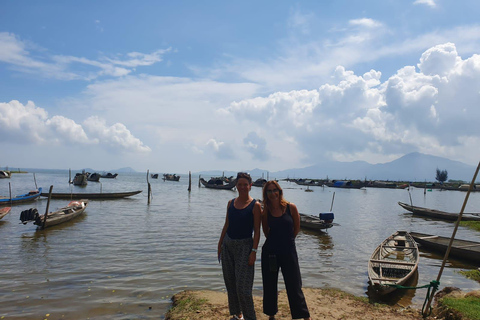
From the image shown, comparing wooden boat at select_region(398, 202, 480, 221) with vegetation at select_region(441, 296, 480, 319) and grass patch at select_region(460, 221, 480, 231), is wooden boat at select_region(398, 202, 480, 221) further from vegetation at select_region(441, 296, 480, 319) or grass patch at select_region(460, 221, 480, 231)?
vegetation at select_region(441, 296, 480, 319)

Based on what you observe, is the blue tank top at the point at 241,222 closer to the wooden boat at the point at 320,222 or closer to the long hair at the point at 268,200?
the long hair at the point at 268,200

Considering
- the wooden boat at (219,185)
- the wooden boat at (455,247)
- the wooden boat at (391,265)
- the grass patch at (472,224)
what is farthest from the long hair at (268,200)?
the wooden boat at (219,185)

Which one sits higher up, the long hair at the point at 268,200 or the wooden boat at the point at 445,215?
the long hair at the point at 268,200

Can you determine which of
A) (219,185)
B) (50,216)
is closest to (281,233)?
(50,216)

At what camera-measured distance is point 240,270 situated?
470 centimetres

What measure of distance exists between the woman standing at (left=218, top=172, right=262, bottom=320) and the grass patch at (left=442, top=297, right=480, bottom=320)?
168 inches

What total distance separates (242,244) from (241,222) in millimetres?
326

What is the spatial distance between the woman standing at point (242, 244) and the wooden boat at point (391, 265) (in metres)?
4.62

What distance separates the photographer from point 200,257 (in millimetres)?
11836

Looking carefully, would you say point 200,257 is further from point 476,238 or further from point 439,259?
point 476,238

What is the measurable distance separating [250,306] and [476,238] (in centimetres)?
1939

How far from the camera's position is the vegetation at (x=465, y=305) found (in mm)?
5938

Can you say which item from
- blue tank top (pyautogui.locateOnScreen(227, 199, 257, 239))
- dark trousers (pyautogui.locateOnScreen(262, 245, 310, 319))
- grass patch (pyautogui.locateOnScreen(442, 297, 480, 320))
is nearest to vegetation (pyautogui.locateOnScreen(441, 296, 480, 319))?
grass patch (pyautogui.locateOnScreen(442, 297, 480, 320))

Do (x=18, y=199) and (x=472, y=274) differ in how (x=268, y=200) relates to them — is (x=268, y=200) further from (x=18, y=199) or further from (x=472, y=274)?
(x=18, y=199)
